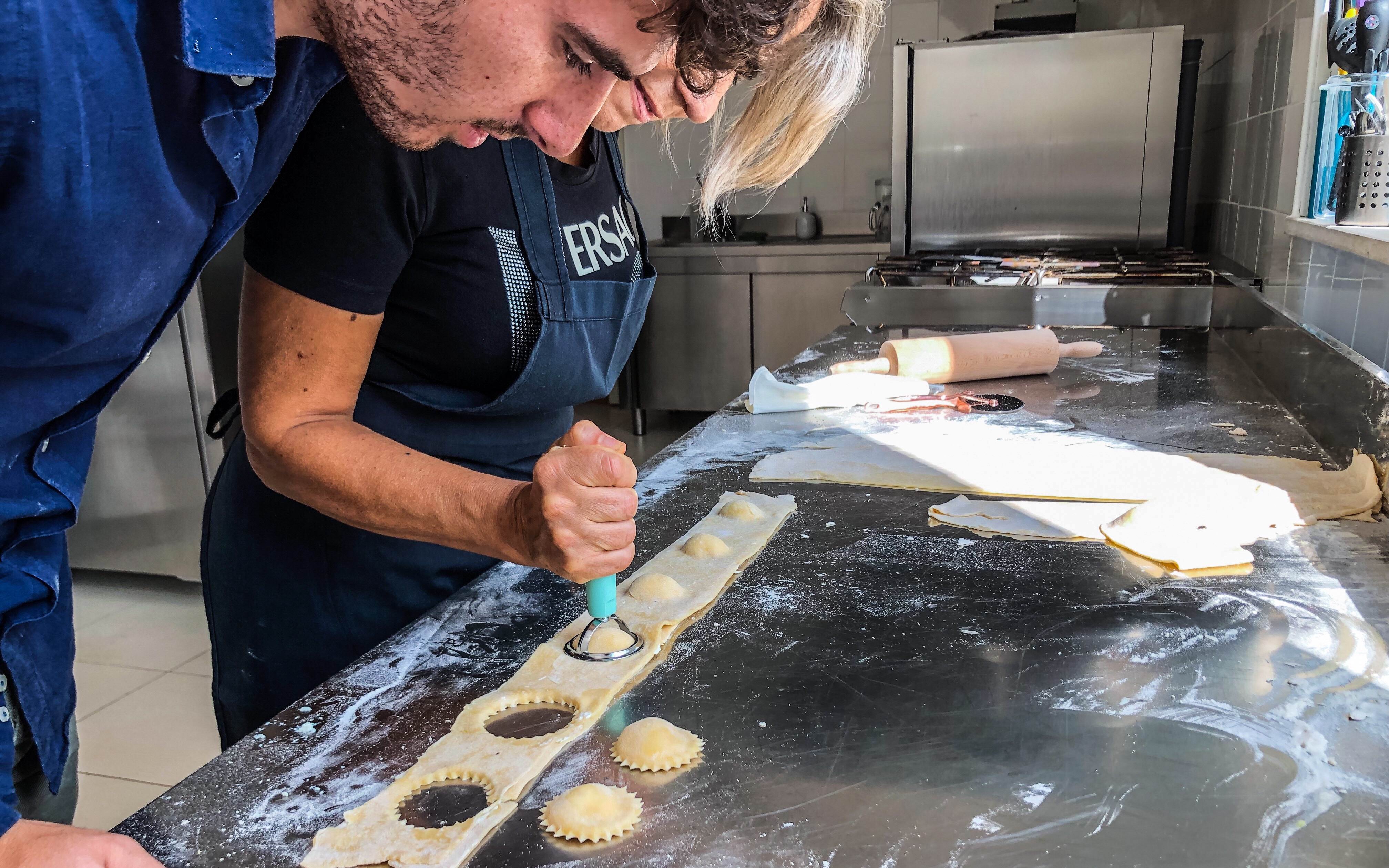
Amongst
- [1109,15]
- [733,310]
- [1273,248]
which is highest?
[1109,15]

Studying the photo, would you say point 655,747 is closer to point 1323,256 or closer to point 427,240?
point 427,240

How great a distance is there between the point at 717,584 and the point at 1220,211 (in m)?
2.99

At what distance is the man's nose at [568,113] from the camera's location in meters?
0.74

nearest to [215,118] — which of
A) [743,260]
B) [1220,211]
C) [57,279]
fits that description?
[57,279]

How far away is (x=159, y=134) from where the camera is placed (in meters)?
0.62

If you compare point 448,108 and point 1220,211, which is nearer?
point 448,108

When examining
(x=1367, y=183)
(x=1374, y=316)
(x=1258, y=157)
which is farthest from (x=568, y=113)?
(x=1258, y=157)

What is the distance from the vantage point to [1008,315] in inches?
97.3

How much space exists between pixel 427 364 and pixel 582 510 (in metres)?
0.43

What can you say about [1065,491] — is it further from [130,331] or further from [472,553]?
[130,331]

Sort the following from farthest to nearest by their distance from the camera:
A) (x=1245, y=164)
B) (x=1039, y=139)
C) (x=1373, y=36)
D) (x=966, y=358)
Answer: (x=1039, y=139)
(x=1245, y=164)
(x=966, y=358)
(x=1373, y=36)

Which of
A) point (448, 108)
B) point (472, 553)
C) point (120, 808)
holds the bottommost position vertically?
point (120, 808)

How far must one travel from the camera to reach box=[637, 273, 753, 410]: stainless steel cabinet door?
4516 millimetres

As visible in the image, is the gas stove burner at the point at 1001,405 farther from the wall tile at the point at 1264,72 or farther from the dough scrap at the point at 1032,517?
the wall tile at the point at 1264,72
